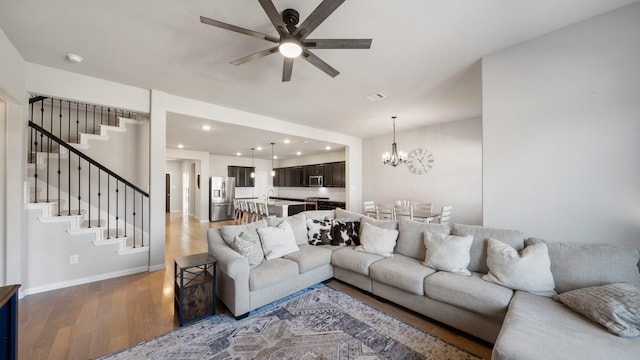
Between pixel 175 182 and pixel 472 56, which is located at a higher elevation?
pixel 472 56

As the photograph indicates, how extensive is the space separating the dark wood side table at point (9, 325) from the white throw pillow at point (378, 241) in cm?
289

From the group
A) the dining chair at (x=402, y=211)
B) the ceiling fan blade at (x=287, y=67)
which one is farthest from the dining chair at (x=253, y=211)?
the ceiling fan blade at (x=287, y=67)

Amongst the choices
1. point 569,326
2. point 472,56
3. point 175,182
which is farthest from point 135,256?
point 175,182

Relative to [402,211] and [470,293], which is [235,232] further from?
[402,211]

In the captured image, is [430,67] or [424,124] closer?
[430,67]

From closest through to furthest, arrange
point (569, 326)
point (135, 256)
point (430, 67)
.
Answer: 1. point (569, 326)
2. point (430, 67)
3. point (135, 256)

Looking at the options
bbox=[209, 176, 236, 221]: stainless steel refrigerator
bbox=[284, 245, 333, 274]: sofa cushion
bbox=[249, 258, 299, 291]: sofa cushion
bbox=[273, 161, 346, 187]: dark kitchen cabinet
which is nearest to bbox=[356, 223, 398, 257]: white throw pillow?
bbox=[284, 245, 333, 274]: sofa cushion

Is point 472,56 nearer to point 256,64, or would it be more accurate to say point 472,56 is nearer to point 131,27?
point 256,64

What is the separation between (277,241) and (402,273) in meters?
1.48

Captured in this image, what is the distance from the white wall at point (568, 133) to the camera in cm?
210

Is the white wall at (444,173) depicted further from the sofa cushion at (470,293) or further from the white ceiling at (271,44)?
the sofa cushion at (470,293)

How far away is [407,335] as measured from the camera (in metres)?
2.16

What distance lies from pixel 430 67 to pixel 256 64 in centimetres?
213

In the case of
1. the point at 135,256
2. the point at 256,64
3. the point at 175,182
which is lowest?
the point at 135,256
